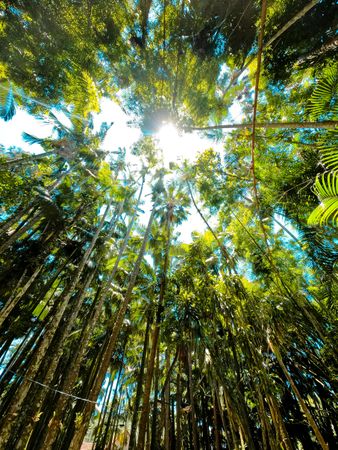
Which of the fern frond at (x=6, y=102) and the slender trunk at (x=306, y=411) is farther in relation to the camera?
the fern frond at (x=6, y=102)

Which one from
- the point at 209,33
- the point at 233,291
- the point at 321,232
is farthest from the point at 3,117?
the point at 321,232

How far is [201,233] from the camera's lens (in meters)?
5.40

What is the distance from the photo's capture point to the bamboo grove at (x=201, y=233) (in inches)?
118

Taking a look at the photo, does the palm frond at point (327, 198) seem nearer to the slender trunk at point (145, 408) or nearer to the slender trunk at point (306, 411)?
the slender trunk at point (306, 411)

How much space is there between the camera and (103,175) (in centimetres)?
686

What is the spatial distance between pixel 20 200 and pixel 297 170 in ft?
25.9

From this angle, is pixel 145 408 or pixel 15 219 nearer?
pixel 145 408

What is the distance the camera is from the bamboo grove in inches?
118

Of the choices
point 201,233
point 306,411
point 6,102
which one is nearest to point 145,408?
point 306,411

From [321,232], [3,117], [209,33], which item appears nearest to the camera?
[321,232]

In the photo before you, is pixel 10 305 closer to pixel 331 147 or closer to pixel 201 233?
pixel 201 233

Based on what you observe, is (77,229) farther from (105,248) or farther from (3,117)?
(3,117)

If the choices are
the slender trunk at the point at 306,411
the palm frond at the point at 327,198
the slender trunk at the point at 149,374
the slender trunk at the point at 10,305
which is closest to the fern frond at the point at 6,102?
the slender trunk at the point at 10,305

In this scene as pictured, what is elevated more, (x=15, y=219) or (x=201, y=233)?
A: (x=15, y=219)
